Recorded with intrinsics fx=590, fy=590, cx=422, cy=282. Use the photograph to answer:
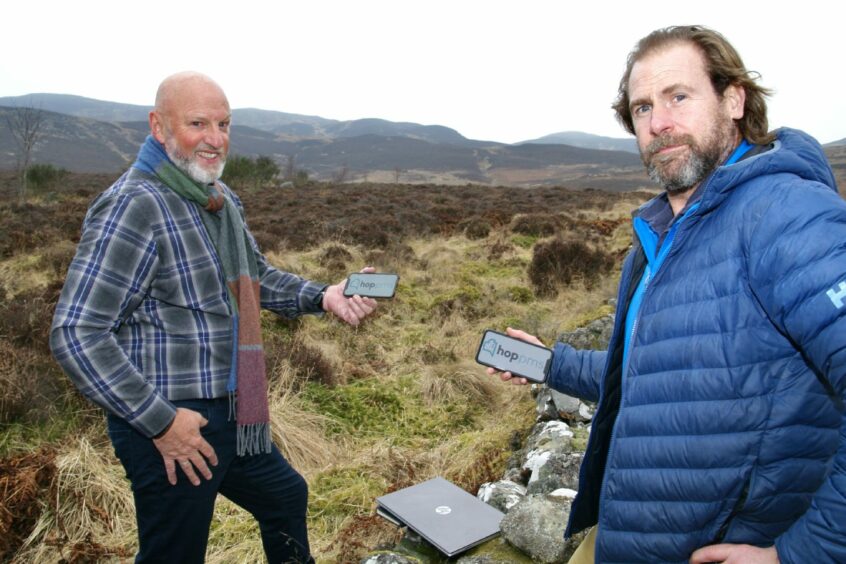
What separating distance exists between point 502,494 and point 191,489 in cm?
142

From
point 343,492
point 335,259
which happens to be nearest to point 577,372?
point 343,492

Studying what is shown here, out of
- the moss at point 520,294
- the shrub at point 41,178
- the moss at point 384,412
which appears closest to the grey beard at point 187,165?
the moss at point 384,412

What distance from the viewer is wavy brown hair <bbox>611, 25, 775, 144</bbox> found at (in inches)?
58.4

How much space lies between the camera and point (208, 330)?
2.06 meters

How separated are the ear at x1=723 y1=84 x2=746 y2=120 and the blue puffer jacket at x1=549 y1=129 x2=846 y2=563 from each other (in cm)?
18

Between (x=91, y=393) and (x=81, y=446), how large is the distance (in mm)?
2106

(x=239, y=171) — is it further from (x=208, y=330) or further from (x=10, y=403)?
(x=208, y=330)

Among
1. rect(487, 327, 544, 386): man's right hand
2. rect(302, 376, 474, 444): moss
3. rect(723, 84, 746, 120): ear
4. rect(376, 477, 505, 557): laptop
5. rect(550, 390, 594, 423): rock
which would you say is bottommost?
rect(302, 376, 474, 444): moss

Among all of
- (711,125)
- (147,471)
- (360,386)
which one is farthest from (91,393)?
(360,386)

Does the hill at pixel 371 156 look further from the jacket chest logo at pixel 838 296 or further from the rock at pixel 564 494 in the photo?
the jacket chest logo at pixel 838 296

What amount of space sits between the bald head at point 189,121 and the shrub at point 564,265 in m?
7.15

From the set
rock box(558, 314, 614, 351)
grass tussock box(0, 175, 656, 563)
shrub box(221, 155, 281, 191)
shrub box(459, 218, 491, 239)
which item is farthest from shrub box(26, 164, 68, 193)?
rock box(558, 314, 614, 351)

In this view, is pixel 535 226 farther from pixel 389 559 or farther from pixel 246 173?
pixel 246 173

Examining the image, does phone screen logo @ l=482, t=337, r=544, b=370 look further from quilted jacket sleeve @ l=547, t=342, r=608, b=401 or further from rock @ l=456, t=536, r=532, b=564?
rock @ l=456, t=536, r=532, b=564
